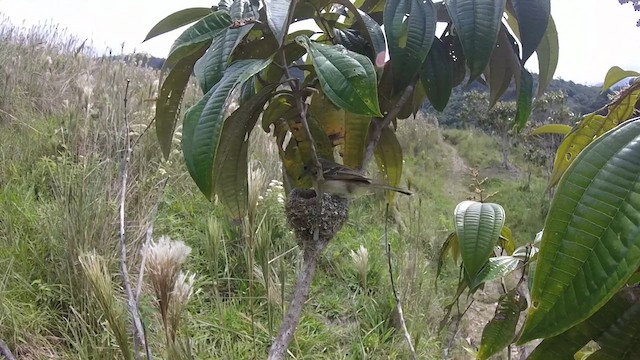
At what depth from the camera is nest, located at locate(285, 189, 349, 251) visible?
0.48 metres

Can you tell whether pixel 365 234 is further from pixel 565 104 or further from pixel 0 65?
pixel 565 104

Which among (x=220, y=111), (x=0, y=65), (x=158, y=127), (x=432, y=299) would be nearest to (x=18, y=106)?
(x=0, y=65)

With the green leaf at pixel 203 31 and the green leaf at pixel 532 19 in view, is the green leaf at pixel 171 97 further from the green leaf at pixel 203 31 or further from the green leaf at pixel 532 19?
the green leaf at pixel 532 19

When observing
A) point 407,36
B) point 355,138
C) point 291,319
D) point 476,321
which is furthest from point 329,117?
point 476,321

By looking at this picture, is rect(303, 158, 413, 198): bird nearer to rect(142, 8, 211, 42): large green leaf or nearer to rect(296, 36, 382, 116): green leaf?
rect(296, 36, 382, 116): green leaf

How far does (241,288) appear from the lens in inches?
81.5

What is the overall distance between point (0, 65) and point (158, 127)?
311cm

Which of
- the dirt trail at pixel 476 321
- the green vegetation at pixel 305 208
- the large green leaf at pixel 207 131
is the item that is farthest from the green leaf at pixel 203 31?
the dirt trail at pixel 476 321

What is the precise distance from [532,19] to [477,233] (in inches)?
9.5

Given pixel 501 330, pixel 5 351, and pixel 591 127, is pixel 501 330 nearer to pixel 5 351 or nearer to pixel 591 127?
pixel 591 127

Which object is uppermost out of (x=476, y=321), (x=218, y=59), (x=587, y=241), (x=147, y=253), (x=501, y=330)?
(x=218, y=59)

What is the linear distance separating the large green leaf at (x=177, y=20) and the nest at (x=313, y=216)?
0.26 m

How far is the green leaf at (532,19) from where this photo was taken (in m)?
0.50

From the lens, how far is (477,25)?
0.45 meters
